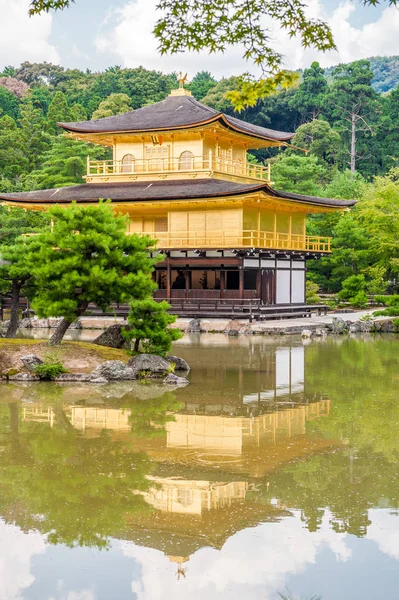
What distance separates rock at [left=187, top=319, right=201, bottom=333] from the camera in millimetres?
29562

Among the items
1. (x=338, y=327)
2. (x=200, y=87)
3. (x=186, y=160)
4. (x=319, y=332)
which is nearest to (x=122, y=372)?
(x=319, y=332)

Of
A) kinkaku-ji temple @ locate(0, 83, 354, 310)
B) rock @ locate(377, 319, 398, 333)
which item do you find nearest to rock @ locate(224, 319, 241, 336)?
kinkaku-ji temple @ locate(0, 83, 354, 310)

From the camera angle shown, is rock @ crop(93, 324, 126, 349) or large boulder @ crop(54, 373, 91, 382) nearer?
large boulder @ crop(54, 373, 91, 382)

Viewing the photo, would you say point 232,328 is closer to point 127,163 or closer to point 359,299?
point 359,299

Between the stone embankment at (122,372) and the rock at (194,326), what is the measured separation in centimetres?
1213

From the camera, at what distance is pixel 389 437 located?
11.6m

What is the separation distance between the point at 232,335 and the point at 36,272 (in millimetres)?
11924

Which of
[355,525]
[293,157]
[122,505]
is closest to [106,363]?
[122,505]

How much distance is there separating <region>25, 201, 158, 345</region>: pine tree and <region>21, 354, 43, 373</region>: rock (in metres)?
1.09

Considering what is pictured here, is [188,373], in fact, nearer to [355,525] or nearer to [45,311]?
[45,311]

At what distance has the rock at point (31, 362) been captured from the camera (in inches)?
655

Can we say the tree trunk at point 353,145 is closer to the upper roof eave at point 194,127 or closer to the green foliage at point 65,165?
the green foliage at point 65,165

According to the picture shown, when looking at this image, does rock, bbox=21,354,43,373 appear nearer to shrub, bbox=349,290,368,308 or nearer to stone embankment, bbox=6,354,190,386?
stone embankment, bbox=6,354,190,386

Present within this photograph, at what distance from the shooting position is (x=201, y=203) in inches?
1302
